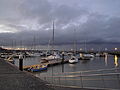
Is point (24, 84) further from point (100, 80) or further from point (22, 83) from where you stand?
point (100, 80)

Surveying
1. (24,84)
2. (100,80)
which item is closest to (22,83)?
(24,84)

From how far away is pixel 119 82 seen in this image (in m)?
6.81

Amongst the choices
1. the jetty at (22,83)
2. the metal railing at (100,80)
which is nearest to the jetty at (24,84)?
the jetty at (22,83)

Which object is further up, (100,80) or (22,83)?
(22,83)

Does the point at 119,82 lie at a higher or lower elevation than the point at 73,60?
higher

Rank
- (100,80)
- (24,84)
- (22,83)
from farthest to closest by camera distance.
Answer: (100,80)
(22,83)
(24,84)

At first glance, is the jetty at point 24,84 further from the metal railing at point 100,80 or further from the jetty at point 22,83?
the metal railing at point 100,80

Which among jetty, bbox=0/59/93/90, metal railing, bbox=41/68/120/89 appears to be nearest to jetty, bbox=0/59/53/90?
jetty, bbox=0/59/93/90

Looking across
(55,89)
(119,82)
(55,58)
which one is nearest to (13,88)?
(55,89)

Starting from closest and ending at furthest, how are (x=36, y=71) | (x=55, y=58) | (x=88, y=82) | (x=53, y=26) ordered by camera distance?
(x=88, y=82), (x=36, y=71), (x=53, y=26), (x=55, y=58)

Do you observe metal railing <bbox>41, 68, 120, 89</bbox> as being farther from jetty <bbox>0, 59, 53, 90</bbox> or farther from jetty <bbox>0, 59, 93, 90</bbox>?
jetty <bbox>0, 59, 53, 90</bbox>

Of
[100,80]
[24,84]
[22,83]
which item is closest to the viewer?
[24,84]

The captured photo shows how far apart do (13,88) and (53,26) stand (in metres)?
43.6

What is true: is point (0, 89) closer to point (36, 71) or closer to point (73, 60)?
point (36, 71)
